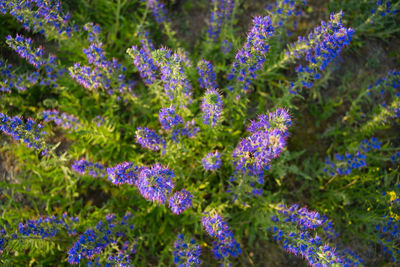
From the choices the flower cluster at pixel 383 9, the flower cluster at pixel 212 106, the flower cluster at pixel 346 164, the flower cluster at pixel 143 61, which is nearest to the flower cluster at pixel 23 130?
the flower cluster at pixel 143 61

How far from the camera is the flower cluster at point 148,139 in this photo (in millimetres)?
3706

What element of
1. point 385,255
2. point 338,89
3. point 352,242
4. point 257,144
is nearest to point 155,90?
point 257,144

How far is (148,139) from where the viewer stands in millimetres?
3795

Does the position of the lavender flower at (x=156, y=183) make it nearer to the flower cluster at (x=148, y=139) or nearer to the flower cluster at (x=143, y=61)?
the flower cluster at (x=148, y=139)

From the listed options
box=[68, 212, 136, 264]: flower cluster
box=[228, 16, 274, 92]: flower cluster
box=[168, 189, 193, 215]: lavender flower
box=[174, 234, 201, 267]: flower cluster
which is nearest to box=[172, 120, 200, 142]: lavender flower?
box=[168, 189, 193, 215]: lavender flower

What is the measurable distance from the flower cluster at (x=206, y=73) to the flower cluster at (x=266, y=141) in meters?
1.09

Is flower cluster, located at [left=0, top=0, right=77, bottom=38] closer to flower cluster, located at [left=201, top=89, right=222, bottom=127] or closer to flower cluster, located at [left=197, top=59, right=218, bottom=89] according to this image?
flower cluster, located at [left=197, top=59, right=218, bottom=89]

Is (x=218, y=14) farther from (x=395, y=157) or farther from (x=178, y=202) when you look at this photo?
(x=395, y=157)

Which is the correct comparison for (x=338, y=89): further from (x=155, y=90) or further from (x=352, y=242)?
(x=155, y=90)

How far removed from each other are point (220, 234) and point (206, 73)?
6.98 feet

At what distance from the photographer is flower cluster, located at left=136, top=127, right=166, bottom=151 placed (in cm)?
371

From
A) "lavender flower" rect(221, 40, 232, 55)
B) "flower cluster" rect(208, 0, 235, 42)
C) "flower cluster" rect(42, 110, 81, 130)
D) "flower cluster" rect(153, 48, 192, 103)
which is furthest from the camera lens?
"lavender flower" rect(221, 40, 232, 55)

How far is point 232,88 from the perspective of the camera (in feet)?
15.2

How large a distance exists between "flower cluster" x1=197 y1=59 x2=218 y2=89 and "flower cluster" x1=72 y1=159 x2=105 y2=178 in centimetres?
198
